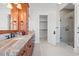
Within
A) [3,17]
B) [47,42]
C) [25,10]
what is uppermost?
[25,10]

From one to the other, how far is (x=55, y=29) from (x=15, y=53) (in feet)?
9.67

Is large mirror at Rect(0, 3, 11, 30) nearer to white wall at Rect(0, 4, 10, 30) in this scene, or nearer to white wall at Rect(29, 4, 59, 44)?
white wall at Rect(0, 4, 10, 30)

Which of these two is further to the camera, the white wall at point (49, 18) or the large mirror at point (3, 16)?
the white wall at point (49, 18)

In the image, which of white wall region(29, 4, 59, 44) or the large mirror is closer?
the large mirror

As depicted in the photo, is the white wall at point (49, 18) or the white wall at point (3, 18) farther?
the white wall at point (49, 18)

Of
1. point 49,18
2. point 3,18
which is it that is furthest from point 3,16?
point 49,18

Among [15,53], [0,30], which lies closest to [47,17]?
[0,30]

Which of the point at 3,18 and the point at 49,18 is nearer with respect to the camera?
the point at 3,18

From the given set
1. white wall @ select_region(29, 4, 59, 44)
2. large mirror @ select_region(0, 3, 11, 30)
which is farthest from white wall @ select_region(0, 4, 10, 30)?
white wall @ select_region(29, 4, 59, 44)

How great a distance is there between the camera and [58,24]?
4.33m

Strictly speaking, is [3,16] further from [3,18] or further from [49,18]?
[49,18]

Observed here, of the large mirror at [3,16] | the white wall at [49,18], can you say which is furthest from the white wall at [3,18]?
the white wall at [49,18]

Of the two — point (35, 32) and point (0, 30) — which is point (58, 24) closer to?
point (35, 32)

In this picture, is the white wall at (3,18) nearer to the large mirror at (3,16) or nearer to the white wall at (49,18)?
the large mirror at (3,16)
